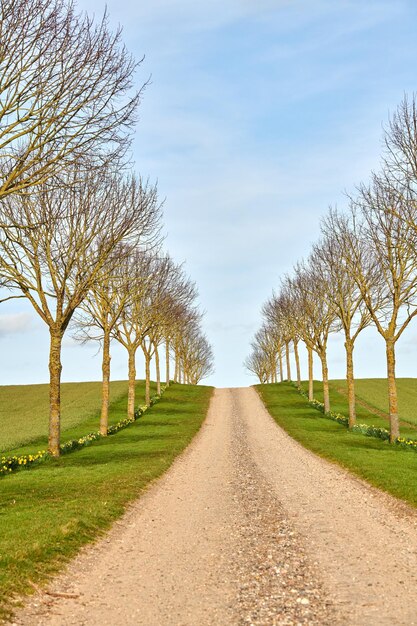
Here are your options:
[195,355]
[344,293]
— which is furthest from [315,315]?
[195,355]

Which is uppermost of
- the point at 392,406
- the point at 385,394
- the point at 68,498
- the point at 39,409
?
the point at 392,406

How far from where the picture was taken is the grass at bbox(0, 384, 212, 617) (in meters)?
10.9

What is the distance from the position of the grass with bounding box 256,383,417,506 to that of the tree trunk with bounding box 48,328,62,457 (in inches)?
504

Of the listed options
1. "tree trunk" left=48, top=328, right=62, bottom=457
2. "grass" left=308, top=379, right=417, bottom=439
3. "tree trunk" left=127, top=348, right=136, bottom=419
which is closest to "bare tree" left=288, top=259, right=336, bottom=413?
"grass" left=308, top=379, right=417, bottom=439

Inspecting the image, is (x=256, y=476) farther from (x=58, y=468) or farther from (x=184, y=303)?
(x=184, y=303)

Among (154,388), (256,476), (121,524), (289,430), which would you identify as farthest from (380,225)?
(154,388)

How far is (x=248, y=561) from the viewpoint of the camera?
11086 millimetres

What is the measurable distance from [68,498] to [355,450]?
1596 cm

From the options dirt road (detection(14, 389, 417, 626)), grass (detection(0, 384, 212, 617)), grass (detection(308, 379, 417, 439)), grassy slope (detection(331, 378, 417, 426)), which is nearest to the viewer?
dirt road (detection(14, 389, 417, 626))

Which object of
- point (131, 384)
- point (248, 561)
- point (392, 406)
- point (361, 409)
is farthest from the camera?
point (361, 409)

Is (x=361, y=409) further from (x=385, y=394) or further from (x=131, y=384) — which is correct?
(x=131, y=384)

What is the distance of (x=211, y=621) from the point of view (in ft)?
26.6

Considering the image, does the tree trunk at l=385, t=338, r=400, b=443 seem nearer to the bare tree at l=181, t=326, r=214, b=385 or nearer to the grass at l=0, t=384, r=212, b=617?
the grass at l=0, t=384, r=212, b=617

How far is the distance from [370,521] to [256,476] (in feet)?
26.0
